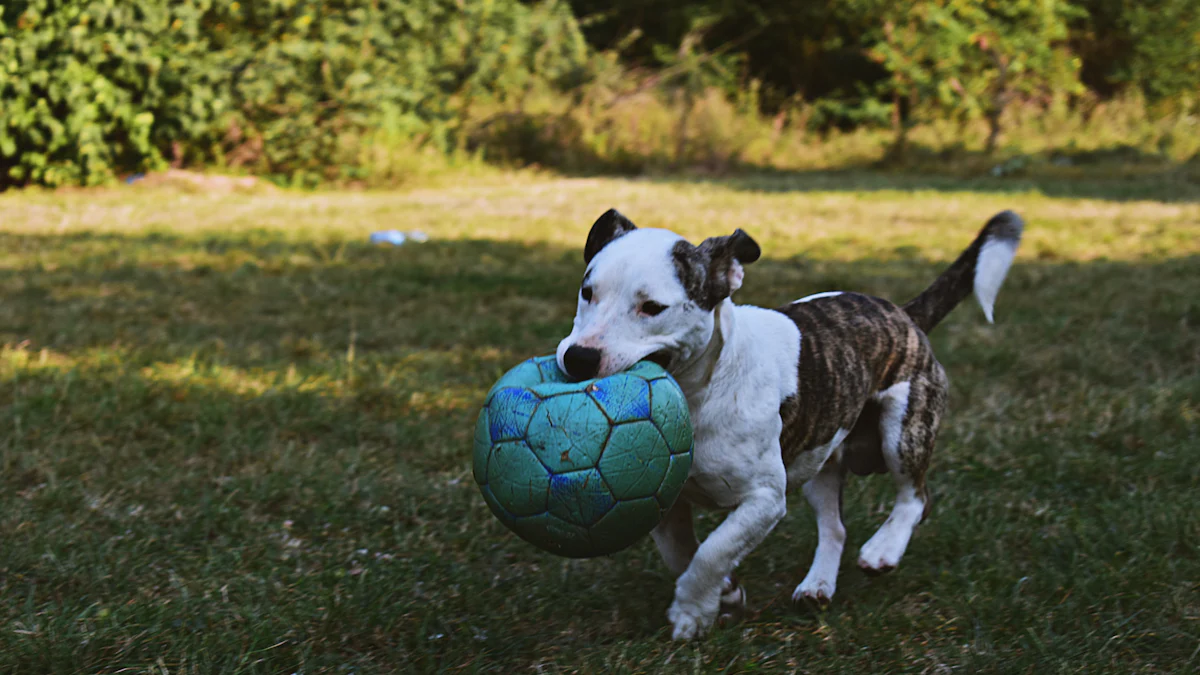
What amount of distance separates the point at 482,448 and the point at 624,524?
0.39 m

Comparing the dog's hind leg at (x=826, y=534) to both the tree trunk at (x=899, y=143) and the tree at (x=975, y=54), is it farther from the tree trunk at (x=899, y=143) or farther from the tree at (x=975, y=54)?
the tree trunk at (x=899, y=143)

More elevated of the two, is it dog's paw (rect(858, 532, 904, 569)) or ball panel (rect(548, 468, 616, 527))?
ball panel (rect(548, 468, 616, 527))

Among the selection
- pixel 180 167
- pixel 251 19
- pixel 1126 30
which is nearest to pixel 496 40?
pixel 251 19

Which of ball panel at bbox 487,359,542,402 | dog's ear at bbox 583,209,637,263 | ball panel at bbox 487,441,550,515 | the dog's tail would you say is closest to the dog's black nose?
ball panel at bbox 487,359,542,402

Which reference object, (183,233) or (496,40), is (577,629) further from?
(496,40)

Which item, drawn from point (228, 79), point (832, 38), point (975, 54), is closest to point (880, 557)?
point (228, 79)

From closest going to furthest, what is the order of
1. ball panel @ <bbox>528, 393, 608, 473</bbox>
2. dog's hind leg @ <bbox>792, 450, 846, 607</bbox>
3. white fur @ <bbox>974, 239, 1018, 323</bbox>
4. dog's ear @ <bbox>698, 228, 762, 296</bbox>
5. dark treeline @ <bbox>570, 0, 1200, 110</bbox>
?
ball panel @ <bbox>528, 393, 608, 473</bbox>, dog's ear @ <bbox>698, 228, 762, 296</bbox>, dog's hind leg @ <bbox>792, 450, 846, 607</bbox>, white fur @ <bbox>974, 239, 1018, 323</bbox>, dark treeline @ <bbox>570, 0, 1200, 110</bbox>

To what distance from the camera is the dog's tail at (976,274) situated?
3697mm

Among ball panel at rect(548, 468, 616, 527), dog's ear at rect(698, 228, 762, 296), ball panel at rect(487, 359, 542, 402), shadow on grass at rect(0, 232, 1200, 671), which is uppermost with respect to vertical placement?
dog's ear at rect(698, 228, 762, 296)

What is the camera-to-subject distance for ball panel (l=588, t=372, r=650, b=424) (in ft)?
8.04

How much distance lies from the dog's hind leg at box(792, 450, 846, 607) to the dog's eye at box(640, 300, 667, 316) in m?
0.97

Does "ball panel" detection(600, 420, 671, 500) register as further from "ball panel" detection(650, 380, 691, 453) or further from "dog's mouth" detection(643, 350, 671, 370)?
"dog's mouth" detection(643, 350, 671, 370)

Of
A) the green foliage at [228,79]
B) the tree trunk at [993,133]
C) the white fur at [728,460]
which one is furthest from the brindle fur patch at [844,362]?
the tree trunk at [993,133]

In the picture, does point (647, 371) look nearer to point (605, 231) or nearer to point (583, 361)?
point (583, 361)
